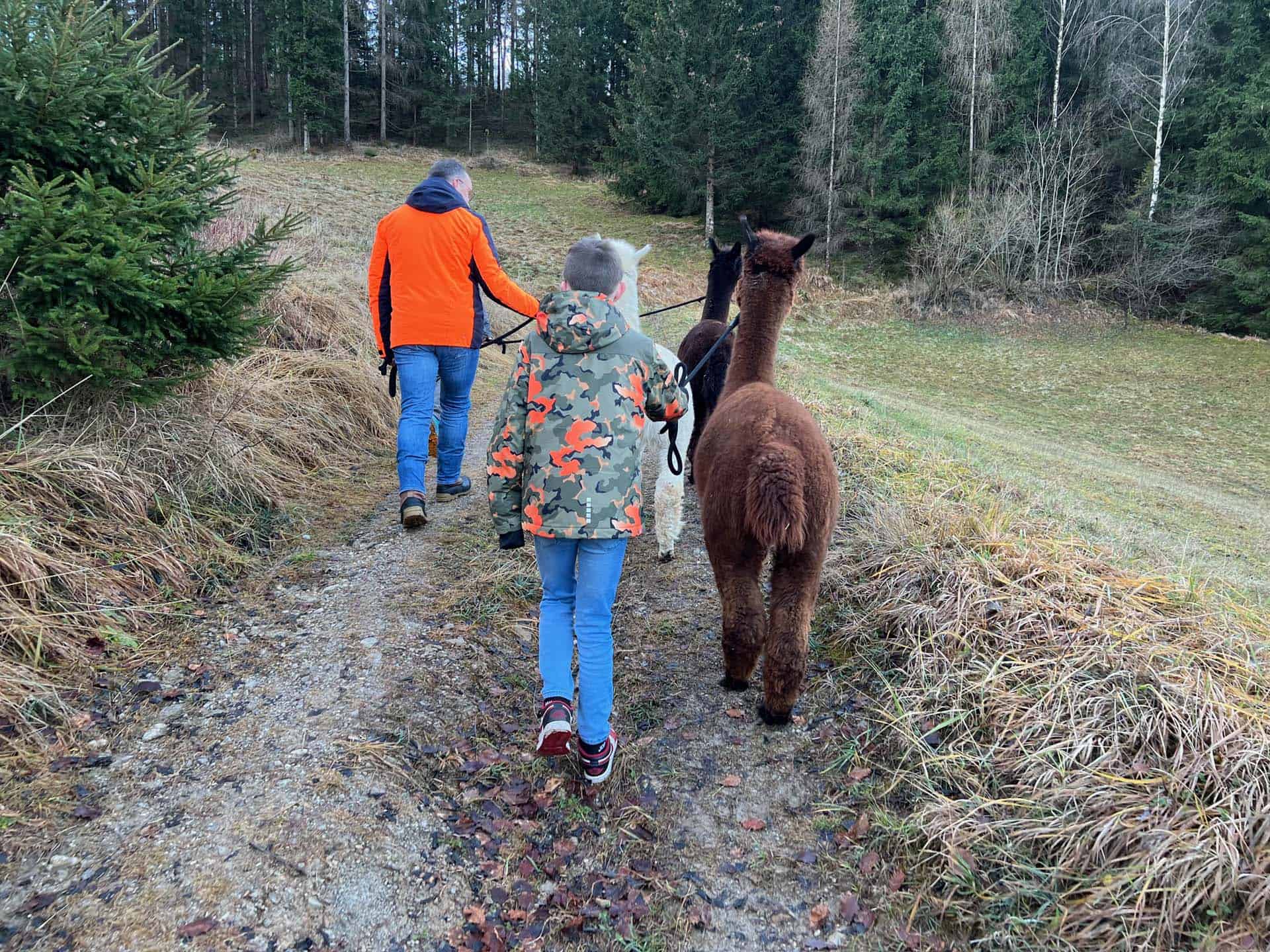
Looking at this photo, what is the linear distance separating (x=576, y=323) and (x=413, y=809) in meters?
1.88

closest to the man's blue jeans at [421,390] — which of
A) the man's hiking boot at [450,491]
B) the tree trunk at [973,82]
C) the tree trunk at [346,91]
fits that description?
the man's hiking boot at [450,491]

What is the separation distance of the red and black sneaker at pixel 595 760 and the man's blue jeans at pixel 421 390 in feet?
8.31

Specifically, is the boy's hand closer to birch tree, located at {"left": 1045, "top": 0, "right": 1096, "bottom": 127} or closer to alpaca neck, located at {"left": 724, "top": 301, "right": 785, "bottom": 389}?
alpaca neck, located at {"left": 724, "top": 301, "right": 785, "bottom": 389}

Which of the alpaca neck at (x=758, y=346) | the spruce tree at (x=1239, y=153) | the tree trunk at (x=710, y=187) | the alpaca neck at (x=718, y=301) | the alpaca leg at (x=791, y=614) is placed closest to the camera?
the alpaca leg at (x=791, y=614)

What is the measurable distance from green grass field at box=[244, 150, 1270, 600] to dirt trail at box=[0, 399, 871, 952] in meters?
2.77

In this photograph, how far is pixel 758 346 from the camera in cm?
409

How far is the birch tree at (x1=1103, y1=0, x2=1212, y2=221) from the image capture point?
79.7 feet

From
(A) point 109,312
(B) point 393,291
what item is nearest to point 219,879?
A: (A) point 109,312

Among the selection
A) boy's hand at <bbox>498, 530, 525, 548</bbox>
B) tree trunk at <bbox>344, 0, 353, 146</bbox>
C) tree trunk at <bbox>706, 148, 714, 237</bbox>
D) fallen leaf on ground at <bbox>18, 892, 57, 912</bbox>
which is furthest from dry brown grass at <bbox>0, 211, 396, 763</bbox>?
tree trunk at <bbox>344, 0, 353, 146</bbox>

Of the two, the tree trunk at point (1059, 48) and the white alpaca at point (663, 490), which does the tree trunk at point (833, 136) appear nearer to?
the tree trunk at point (1059, 48)

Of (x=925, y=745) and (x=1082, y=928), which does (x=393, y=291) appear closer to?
(x=925, y=745)

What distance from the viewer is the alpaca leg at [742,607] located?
10.9 ft

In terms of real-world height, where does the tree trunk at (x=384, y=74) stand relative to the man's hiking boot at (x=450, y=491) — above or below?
above

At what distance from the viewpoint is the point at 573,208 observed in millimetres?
32094
